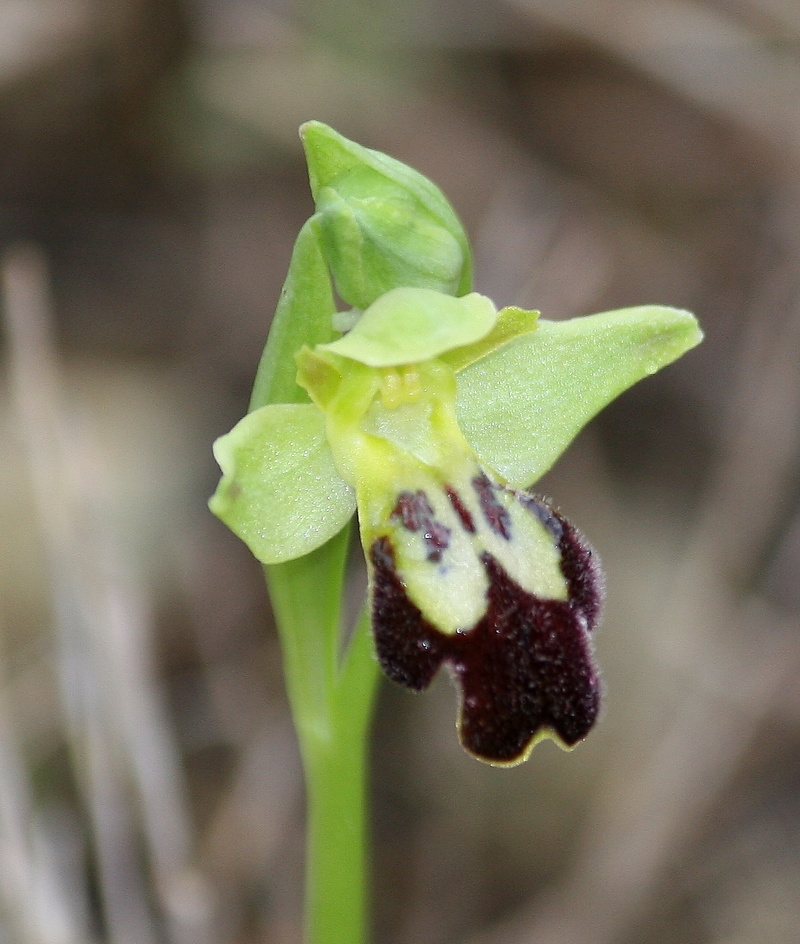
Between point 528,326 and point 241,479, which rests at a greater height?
point 528,326

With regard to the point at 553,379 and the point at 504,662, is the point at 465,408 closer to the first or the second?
the point at 553,379

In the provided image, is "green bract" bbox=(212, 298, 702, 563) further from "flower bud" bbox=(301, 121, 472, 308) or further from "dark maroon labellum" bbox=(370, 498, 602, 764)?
"dark maroon labellum" bbox=(370, 498, 602, 764)

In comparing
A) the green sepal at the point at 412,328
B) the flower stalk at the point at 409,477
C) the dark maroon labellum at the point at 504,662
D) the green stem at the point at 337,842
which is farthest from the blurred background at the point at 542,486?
the green sepal at the point at 412,328

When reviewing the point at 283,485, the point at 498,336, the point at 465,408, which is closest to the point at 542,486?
the point at 465,408

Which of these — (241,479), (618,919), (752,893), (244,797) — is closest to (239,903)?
(244,797)

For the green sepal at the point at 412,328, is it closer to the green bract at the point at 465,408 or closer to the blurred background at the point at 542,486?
the green bract at the point at 465,408

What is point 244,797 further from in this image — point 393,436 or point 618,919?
point 393,436
